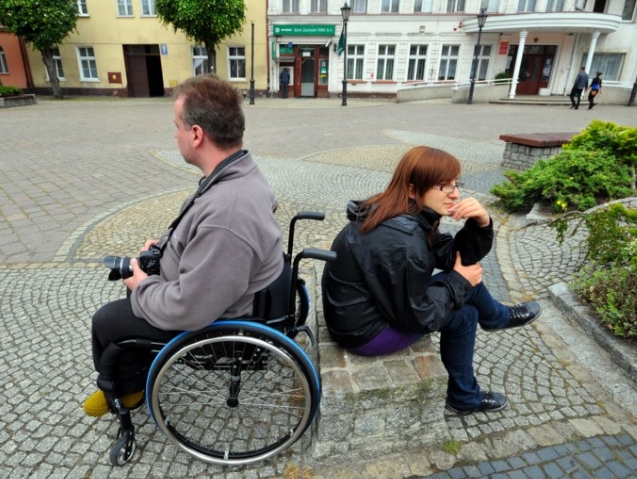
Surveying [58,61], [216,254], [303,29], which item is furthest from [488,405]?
[58,61]

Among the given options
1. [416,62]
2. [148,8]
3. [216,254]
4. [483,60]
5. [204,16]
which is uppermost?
[148,8]

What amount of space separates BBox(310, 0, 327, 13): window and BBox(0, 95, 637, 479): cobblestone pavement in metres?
20.0

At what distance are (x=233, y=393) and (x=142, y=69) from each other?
92.0 ft

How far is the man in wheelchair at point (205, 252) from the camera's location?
5.20ft

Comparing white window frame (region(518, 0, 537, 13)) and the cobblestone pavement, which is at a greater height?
white window frame (region(518, 0, 537, 13))

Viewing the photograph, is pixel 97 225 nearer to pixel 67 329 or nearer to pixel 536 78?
pixel 67 329

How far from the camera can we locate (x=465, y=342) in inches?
83.9

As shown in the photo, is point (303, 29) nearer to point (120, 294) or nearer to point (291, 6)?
point (291, 6)

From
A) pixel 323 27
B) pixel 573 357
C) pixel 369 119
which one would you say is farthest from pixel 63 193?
pixel 323 27

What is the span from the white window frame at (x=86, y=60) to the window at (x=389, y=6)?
17.5 m

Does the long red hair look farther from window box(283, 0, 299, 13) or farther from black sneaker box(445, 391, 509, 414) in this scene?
window box(283, 0, 299, 13)

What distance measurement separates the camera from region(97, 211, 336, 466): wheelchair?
1.74 meters

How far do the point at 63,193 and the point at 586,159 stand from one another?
6.98 meters

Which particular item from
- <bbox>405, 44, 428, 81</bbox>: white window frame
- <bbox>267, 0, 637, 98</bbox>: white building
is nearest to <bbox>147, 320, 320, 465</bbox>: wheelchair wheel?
<bbox>267, 0, 637, 98</bbox>: white building
